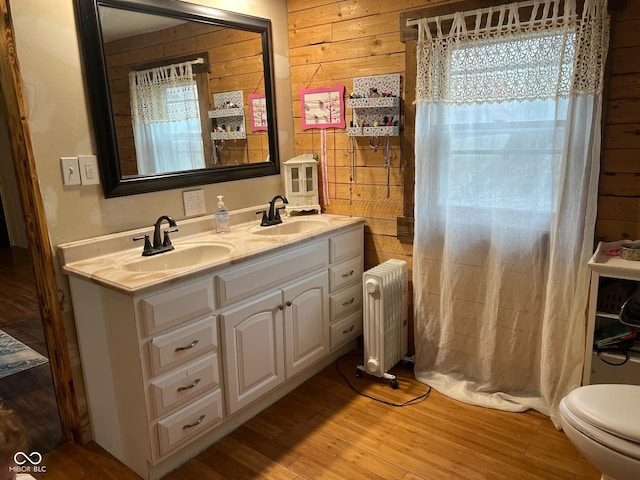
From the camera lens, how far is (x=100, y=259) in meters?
2.04

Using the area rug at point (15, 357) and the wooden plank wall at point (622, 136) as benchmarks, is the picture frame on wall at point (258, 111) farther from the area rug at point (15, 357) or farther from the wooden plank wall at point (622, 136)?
the area rug at point (15, 357)

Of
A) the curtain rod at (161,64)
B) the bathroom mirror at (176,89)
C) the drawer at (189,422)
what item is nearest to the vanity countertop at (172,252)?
the bathroom mirror at (176,89)

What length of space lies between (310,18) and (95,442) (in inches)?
98.2

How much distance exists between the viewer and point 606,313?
6.42ft

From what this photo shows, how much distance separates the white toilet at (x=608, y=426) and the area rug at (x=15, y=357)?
287 cm

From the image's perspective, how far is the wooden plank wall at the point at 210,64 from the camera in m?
2.11

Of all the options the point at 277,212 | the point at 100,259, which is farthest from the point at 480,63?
the point at 100,259

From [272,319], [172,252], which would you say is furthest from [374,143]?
[172,252]

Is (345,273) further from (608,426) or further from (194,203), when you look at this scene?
(608,426)

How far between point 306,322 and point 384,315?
1.34 ft

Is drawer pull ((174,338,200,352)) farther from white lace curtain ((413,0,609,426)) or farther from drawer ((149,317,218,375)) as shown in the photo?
white lace curtain ((413,0,609,426))

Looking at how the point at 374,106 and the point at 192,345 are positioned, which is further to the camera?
the point at 374,106

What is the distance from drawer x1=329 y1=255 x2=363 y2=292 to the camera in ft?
8.64

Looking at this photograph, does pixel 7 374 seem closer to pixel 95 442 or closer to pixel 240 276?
pixel 95 442
